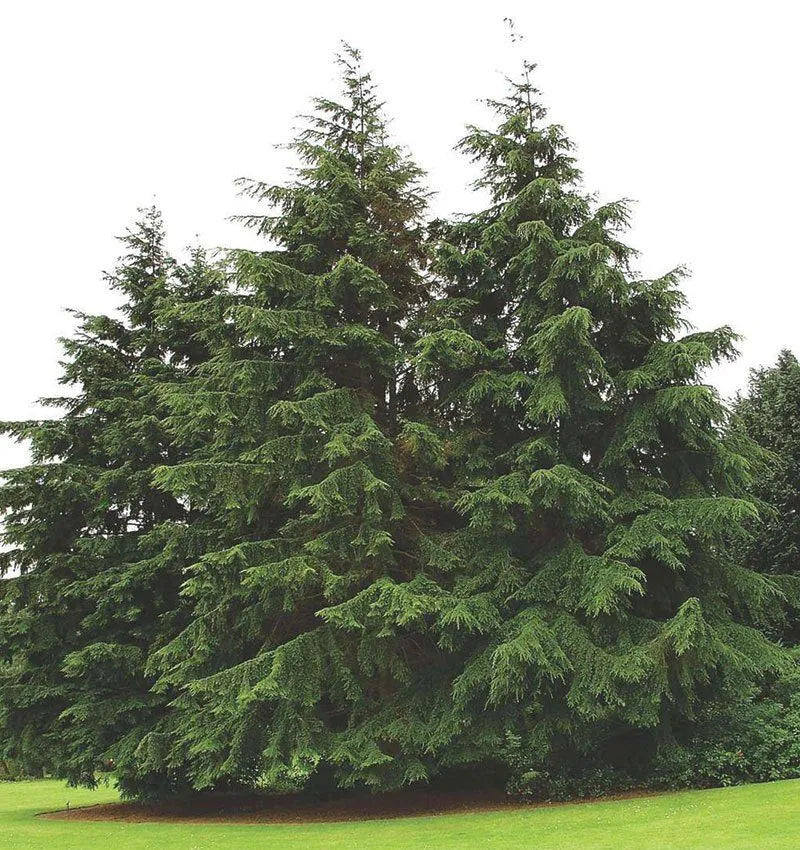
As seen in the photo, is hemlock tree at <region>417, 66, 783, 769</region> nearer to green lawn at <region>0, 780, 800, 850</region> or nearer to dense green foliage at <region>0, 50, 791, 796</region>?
dense green foliage at <region>0, 50, 791, 796</region>

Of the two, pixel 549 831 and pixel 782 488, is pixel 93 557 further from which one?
pixel 782 488

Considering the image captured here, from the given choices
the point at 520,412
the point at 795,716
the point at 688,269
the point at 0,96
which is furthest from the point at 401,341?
the point at 795,716

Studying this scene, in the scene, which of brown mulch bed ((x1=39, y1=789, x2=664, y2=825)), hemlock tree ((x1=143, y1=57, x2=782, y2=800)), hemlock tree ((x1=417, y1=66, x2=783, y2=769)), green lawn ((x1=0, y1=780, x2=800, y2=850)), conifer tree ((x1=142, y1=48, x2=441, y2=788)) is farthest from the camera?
brown mulch bed ((x1=39, y1=789, x2=664, y2=825))

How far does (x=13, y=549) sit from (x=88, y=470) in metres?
2.65

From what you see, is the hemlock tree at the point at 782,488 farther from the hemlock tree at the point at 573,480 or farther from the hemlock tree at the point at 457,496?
the hemlock tree at the point at 573,480

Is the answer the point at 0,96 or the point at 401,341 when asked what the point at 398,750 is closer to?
the point at 401,341

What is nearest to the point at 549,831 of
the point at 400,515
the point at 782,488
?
the point at 400,515

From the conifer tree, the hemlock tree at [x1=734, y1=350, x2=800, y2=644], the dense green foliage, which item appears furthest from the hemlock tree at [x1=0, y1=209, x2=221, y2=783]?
the hemlock tree at [x1=734, y1=350, x2=800, y2=644]

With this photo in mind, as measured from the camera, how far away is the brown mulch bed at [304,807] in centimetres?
1491

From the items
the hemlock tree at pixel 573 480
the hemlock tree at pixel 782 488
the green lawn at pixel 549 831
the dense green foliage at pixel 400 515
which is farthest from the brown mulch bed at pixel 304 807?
the hemlock tree at pixel 782 488

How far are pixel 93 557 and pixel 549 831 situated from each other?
1184cm

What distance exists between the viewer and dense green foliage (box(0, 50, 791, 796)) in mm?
13461

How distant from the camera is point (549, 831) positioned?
11523 millimetres

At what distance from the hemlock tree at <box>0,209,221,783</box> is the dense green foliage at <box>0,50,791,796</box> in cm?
8
